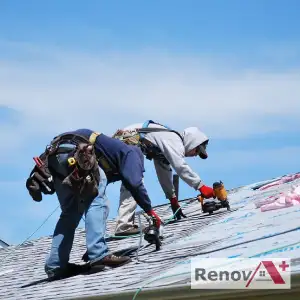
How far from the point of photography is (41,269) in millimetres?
10789

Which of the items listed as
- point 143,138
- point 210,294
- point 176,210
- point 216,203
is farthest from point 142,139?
point 210,294

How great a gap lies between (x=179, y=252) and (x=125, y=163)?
1015 millimetres

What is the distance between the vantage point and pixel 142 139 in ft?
37.2

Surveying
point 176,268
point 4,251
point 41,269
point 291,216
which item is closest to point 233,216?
point 291,216

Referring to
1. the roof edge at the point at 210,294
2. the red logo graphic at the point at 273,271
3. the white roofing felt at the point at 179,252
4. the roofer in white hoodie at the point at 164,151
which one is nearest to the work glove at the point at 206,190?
the roofer in white hoodie at the point at 164,151

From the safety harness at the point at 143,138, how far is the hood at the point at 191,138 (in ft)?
0.34

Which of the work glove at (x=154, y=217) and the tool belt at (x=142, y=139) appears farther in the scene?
the tool belt at (x=142, y=139)

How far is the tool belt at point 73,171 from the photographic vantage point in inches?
354

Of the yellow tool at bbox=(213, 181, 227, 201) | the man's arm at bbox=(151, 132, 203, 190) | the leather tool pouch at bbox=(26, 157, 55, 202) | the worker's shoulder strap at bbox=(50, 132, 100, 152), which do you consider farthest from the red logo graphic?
the man's arm at bbox=(151, 132, 203, 190)

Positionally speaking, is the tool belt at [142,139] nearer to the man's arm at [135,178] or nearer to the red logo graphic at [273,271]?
the man's arm at [135,178]

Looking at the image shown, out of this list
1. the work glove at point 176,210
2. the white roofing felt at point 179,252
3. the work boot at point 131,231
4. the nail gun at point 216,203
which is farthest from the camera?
the work glove at point 176,210

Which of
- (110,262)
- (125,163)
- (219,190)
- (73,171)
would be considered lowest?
(110,262)

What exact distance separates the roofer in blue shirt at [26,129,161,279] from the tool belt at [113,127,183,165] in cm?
155

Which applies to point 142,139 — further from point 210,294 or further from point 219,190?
point 210,294
